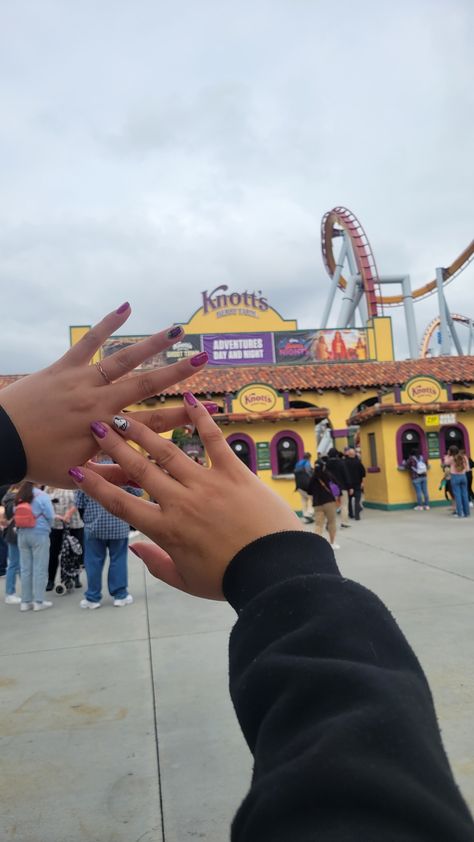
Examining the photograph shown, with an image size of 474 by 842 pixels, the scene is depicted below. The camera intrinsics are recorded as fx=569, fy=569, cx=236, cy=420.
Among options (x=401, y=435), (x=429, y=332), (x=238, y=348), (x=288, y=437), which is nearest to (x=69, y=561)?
(x=288, y=437)

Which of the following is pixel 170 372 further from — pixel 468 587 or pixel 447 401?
pixel 447 401

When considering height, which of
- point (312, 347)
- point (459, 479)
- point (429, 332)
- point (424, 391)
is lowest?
point (459, 479)

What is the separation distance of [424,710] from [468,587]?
5738 millimetres

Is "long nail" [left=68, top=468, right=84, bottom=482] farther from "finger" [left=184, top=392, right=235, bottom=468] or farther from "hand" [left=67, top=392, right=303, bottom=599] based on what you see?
"finger" [left=184, top=392, right=235, bottom=468]

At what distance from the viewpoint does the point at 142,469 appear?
1099 millimetres

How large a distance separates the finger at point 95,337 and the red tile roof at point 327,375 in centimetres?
1811

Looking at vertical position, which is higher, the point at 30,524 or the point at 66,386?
the point at 66,386

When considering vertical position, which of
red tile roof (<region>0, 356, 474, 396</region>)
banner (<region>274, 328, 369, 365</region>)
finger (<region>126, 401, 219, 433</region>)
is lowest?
finger (<region>126, 401, 219, 433</region>)

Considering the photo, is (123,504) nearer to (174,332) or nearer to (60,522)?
(174,332)

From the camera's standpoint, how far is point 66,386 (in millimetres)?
1352

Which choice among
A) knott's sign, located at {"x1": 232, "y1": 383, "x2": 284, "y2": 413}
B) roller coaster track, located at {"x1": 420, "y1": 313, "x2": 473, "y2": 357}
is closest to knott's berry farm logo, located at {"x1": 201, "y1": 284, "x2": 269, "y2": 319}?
knott's sign, located at {"x1": 232, "y1": 383, "x2": 284, "y2": 413}

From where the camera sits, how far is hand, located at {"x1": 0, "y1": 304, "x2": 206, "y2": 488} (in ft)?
4.32

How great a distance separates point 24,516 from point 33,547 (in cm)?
39

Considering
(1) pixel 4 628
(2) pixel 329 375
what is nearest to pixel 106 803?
(1) pixel 4 628
